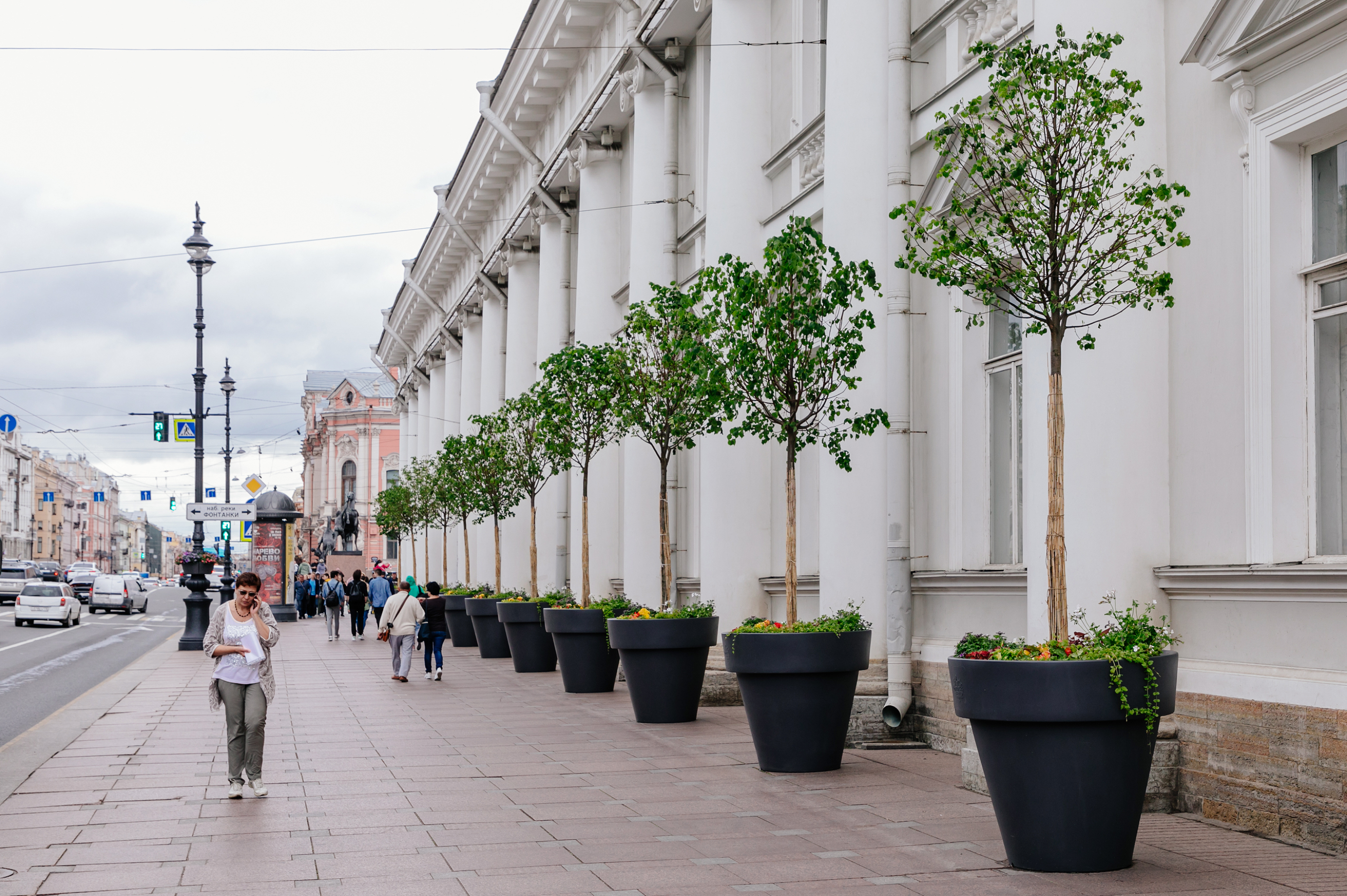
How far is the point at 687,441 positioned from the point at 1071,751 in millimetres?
8216

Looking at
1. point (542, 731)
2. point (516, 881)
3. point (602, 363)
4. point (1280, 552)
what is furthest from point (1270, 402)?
point (602, 363)

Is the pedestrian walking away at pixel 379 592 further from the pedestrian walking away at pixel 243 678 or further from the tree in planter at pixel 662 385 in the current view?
the pedestrian walking away at pixel 243 678

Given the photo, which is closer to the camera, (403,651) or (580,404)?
(580,404)

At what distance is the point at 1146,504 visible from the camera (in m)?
8.41

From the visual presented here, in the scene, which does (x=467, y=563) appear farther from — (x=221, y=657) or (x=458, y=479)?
(x=221, y=657)

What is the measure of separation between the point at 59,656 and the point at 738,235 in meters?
19.9

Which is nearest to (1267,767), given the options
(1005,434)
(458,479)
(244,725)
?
(1005,434)

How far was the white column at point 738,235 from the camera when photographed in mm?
15570

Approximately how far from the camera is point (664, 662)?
532 inches

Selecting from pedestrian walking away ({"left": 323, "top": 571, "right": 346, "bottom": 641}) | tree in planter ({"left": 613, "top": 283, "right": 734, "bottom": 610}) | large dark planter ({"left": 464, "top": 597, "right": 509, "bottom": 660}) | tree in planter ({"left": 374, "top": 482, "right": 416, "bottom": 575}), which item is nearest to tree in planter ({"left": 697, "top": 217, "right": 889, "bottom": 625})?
tree in planter ({"left": 613, "top": 283, "right": 734, "bottom": 610})

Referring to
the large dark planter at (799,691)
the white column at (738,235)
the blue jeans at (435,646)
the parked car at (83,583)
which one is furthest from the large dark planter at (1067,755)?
the parked car at (83,583)

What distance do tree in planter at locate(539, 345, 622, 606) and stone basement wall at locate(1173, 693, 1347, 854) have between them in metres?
8.79

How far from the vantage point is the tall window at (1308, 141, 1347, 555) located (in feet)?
24.9

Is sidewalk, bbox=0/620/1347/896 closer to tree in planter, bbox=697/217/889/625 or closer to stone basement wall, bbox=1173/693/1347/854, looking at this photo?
stone basement wall, bbox=1173/693/1347/854
